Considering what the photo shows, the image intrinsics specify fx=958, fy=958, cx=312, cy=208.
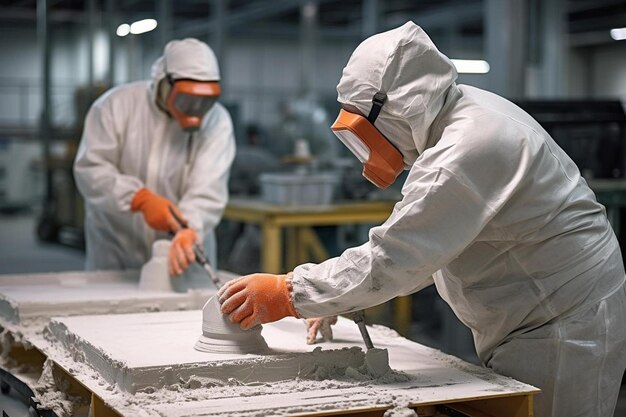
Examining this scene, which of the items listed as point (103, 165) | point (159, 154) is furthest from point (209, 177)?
point (103, 165)

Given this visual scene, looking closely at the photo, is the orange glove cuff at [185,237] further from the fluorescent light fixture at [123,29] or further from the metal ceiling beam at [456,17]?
the metal ceiling beam at [456,17]

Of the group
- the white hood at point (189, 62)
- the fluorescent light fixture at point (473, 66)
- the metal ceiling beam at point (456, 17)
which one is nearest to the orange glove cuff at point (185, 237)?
the white hood at point (189, 62)

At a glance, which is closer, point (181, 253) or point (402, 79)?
point (402, 79)

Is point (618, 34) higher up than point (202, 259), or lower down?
higher up

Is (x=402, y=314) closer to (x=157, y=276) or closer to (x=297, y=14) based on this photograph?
(x=157, y=276)

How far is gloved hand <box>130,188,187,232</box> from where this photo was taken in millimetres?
3188

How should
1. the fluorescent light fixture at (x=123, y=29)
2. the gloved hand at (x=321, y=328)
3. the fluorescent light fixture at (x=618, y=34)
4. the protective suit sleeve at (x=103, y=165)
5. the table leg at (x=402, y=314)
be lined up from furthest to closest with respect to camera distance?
the fluorescent light fixture at (x=618, y=34) < the fluorescent light fixture at (x=123, y=29) < the table leg at (x=402, y=314) < the protective suit sleeve at (x=103, y=165) < the gloved hand at (x=321, y=328)

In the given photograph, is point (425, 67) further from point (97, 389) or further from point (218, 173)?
point (218, 173)

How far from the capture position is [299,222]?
5188 millimetres

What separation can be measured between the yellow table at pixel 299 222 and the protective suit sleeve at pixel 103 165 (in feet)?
5.74

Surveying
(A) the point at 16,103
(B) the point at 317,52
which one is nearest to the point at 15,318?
(A) the point at 16,103

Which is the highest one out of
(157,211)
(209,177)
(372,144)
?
(372,144)

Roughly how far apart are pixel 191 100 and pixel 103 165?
0.42 metres

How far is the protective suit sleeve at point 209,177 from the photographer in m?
3.35
